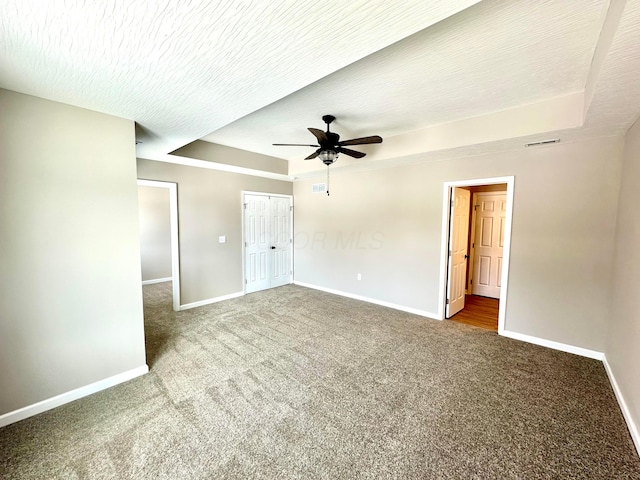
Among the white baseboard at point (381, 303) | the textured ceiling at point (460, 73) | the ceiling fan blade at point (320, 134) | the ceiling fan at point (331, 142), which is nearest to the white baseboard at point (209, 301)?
the white baseboard at point (381, 303)

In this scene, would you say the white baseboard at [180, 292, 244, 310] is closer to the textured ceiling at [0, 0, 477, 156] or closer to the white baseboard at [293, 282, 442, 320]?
the white baseboard at [293, 282, 442, 320]

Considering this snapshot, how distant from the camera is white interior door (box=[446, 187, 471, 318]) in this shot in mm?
3995

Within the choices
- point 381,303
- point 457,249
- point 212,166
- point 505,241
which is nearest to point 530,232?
point 505,241

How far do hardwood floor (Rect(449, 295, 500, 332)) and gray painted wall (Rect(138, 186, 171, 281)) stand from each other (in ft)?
21.7

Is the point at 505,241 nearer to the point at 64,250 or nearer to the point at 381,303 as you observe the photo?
the point at 381,303

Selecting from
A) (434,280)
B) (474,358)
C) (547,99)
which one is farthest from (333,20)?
(434,280)

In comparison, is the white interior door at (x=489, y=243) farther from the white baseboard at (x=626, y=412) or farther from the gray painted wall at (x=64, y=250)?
the gray painted wall at (x=64, y=250)

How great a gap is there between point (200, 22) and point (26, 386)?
2.94 meters

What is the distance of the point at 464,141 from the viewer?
10.5 ft

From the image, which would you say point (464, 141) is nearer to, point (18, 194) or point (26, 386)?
point (18, 194)

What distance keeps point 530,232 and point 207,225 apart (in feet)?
16.2

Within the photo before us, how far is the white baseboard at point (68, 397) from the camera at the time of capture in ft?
6.48

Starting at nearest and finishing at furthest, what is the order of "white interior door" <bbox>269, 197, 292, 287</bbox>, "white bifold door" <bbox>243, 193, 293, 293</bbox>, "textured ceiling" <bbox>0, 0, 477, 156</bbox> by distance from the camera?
"textured ceiling" <bbox>0, 0, 477, 156</bbox> < "white bifold door" <bbox>243, 193, 293, 293</bbox> < "white interior door" <bbox>269, 197, 292, 287</bbox>

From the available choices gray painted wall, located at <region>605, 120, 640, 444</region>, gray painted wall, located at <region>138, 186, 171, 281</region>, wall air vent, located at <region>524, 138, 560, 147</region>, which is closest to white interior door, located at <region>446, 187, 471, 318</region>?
wall air vent, located at <region>524, 138, 560, 147</region>
